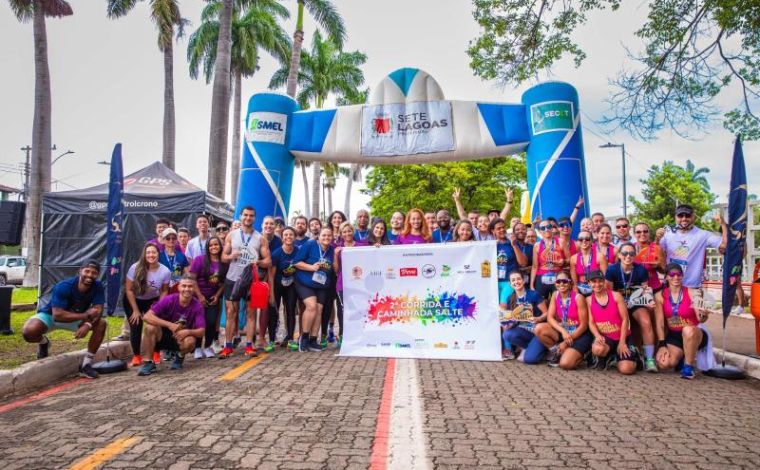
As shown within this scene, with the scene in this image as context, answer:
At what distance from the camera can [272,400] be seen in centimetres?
462

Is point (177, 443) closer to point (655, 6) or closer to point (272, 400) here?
point (272, 400)

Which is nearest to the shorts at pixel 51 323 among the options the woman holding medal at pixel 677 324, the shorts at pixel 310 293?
the shorts at pixel 310 293

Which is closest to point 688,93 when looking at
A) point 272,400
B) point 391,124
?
point 391,124

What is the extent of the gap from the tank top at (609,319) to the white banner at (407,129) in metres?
5.11

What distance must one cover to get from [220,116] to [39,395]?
48.5ft

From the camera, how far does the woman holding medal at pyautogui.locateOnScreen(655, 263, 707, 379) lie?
6.08 meters

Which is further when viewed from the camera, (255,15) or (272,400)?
(255,15)

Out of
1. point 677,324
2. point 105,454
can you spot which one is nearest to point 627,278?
point 677,324

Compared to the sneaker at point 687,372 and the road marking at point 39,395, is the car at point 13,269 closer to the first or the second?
the road marking at point 39,395

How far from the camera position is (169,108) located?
21.8 m

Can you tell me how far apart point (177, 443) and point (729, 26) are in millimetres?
11442

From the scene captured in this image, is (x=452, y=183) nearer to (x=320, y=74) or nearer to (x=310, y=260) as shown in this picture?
(x=320, y=74)

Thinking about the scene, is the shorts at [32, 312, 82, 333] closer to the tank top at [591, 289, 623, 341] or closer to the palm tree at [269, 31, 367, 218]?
the tank top at [591, 289, 623, 341]

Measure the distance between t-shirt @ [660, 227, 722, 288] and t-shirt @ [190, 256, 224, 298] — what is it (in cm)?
626
